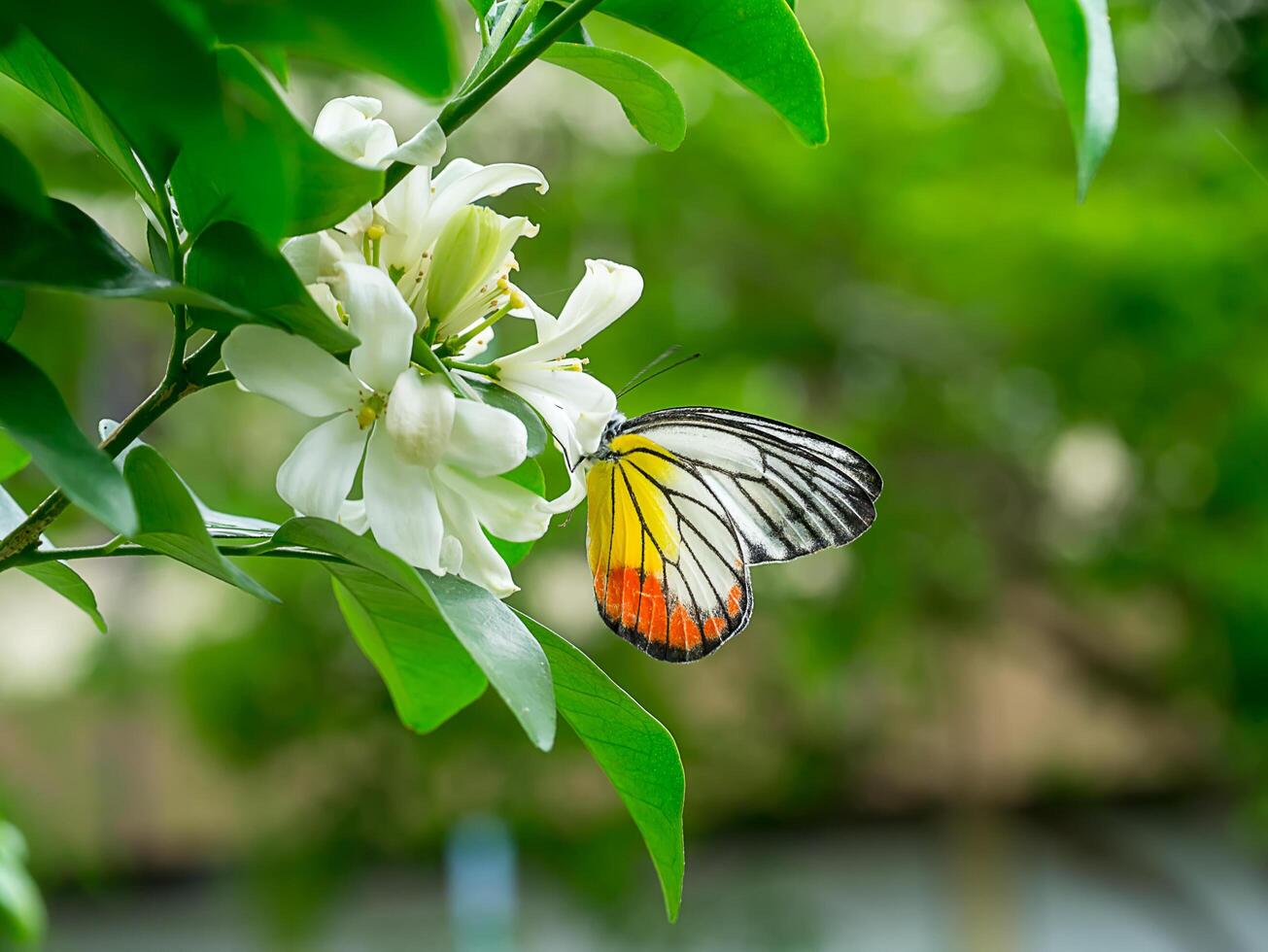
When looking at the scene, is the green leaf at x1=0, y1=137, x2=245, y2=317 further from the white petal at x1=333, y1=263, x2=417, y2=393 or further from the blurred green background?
the blurred green background

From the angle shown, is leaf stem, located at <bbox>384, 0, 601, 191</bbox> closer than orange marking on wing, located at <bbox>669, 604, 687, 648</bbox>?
Yes

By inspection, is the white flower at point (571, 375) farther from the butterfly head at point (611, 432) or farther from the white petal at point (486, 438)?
the butterfly head at point (611, 432)

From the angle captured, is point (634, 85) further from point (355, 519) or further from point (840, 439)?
point (840, 439)

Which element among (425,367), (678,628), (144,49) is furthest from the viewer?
(678,628)

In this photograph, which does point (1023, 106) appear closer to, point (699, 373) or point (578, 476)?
point (699, 373)

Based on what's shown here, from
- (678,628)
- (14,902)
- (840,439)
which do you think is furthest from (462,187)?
(840,439)

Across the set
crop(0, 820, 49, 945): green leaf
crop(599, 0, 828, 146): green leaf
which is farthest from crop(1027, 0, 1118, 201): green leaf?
crop(0, 820, 49, 945): green leaf
